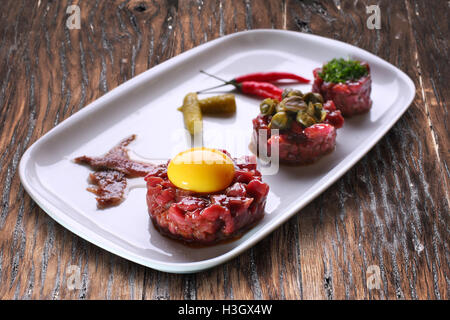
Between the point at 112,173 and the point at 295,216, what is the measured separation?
145cm

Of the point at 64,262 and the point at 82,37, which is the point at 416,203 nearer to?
the point at 64,262

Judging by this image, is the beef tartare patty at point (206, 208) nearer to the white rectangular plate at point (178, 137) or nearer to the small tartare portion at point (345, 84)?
the white rectangular plate at point (178, 137)

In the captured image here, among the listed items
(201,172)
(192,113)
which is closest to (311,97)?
(192,113)

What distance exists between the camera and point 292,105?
4461 mm

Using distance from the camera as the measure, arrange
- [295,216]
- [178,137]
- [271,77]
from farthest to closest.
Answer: [271,77], [178,137], [295,216]

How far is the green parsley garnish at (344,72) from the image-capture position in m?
4.96

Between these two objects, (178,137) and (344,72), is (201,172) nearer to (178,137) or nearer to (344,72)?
(178,137)

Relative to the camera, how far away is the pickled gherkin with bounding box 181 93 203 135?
491 cm

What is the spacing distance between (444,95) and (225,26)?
2517 mm

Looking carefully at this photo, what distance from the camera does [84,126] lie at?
15.7 ft

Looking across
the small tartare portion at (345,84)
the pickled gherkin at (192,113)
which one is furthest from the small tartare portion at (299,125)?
the pickled gherkin at (192,113)

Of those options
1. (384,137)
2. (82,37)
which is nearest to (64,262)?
(384,137)

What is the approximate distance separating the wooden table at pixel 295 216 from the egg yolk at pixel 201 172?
53 centimetres

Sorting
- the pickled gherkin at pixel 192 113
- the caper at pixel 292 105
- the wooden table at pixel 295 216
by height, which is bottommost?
the wooden table at pixel 295 216
